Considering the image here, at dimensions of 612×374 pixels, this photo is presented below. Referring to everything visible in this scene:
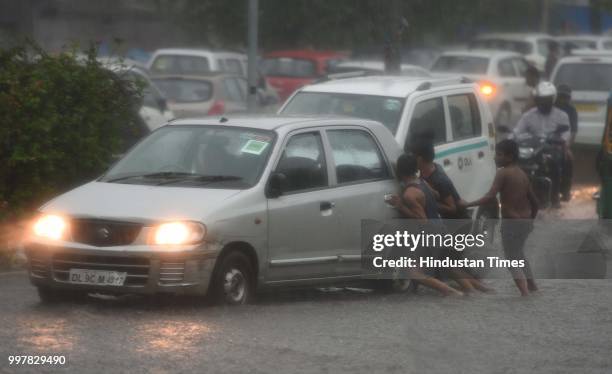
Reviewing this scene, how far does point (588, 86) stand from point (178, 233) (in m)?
15.4

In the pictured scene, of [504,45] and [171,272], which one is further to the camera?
[504,45]

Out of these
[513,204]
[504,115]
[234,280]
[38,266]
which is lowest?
[504,115]

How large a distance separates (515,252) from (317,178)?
189 centimetres

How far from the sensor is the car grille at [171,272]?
10.1 meters

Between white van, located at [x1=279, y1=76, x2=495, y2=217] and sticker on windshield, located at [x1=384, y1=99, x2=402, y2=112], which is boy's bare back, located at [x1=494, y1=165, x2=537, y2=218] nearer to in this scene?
white van, located at [x1=279, y1=76, x2=495, y2=217]

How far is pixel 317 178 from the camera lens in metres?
11.5

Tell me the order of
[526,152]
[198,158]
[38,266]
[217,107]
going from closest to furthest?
[38,266]
[198,158]
[526,152]
[217,107]

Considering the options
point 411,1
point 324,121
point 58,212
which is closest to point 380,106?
point 324,121

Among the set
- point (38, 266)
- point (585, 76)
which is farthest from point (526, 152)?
point (38, 266)

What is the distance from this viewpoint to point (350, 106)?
1483cm

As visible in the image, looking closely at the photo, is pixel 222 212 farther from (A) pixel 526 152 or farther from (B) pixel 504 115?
(B) pixel 504 115

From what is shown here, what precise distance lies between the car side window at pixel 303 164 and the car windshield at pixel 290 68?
22.2 m

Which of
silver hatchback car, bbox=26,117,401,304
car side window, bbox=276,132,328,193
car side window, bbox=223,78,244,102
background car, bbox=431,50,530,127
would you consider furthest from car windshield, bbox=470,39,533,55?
car side window, bbox=276,132,328,193

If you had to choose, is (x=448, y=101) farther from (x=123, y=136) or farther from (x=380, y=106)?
(x=123, y=136)
